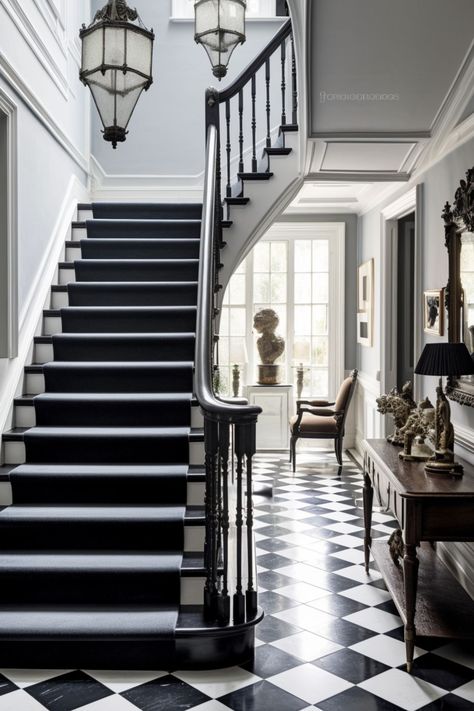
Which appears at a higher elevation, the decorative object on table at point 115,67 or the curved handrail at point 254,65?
the curved handrail at point 254,65

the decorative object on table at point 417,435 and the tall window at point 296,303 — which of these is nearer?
the decorative object on table at point 417,435

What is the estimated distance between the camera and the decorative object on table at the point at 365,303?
7.74 metres

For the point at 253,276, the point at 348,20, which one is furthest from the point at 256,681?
the point at 253,276

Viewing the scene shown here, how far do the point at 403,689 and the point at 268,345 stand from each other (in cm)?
584

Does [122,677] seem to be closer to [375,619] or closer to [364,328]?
[375,619]

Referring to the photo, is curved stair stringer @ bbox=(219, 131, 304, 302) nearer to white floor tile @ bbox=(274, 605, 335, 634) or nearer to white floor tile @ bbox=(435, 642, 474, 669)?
white floor tile @ bbox=(274, 605, 335, 634)

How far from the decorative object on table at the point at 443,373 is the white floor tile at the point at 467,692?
3.09 feet

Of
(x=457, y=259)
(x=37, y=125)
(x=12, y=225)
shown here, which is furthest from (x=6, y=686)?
(x=37, y=125)

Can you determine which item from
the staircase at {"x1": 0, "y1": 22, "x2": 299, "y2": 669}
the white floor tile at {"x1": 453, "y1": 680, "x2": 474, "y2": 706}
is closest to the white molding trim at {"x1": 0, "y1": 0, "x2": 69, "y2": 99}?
the staircase at {"x1": 0, "y1": 22, "x2": 299, "y2": 669}

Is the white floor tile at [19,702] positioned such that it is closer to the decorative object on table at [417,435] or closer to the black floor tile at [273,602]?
the black floor tile at [273,602]

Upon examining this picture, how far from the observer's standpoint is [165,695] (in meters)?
2.98

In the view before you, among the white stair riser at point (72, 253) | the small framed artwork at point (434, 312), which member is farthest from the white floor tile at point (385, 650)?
the white stair riser at point (72, 253)

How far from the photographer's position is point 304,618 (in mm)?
3883

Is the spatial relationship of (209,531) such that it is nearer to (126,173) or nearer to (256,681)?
(256,681)
